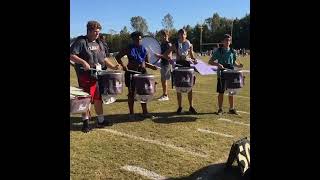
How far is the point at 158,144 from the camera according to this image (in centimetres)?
664

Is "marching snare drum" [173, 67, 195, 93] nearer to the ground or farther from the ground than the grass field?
farther from the ground

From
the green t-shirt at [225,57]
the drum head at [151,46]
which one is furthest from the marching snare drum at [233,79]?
the drum head at [151,46]

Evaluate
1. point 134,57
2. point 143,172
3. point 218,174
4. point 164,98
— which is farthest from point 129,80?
point 218,174

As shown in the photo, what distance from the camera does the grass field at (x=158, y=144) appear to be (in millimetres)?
5359

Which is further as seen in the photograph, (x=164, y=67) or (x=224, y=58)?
(x=164, y=67)

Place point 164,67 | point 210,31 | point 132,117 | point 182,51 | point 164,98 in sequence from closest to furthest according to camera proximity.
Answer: point 132,117, point 182,51, point 164,67, point 164,98, point 210,31

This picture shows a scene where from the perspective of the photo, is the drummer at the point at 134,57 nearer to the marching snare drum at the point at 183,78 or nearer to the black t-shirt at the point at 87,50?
the marching snare drum at the point at 183,78

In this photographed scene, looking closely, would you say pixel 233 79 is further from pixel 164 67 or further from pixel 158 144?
pixel 164 67

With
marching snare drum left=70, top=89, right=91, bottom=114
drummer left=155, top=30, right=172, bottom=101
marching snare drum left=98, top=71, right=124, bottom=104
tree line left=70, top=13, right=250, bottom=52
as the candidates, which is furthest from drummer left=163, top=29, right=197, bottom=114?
tree line left=70, top=13, right=250, bottom=52

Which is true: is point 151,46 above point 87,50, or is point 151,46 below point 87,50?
above

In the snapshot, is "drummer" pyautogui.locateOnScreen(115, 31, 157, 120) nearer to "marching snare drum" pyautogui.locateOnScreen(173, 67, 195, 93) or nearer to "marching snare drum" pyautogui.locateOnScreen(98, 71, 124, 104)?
"marching snare drum" pyautogui.locateOnScreen(173, 67, 195, 93)

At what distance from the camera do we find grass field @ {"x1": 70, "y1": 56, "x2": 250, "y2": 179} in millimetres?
5359
